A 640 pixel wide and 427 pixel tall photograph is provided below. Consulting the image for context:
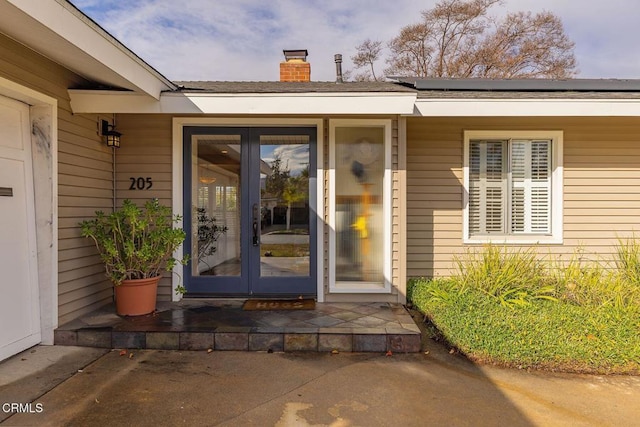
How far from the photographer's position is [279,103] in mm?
3768

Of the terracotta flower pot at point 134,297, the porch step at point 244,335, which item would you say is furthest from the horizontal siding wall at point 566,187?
the terracotta flower pot at point 134,297

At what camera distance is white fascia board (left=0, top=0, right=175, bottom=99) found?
228 centimetres

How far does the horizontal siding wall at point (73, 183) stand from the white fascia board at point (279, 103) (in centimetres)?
56

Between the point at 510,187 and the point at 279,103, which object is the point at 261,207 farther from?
the point at 510,187

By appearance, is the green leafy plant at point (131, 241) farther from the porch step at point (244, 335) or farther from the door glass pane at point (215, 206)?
the door glass pane at point (215, 206)

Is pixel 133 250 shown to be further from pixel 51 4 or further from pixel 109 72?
pixel 51 4

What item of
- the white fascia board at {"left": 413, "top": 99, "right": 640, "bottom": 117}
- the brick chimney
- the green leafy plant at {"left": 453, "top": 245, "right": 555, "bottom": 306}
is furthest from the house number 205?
the green leafy plant at {"left": 453, "top": 245, "right": 555, "bottom": 306}

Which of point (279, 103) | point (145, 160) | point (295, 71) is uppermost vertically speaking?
point (295, 71)

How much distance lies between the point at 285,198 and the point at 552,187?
349cm

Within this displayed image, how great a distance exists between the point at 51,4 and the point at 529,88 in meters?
4.88


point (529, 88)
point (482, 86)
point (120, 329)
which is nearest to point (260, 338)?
point (120, 329)

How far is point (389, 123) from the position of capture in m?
4.13

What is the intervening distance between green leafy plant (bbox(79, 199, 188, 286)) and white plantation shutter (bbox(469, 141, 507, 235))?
12.1 ft

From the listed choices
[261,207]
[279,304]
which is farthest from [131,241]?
[279,304]
